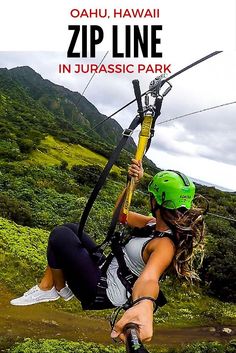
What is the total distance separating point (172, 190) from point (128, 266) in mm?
856

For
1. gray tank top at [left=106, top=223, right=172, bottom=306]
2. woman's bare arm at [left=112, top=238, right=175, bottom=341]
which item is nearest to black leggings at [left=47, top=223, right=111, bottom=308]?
gray tank top at [left=106, top=223, right=172, bottom=306]

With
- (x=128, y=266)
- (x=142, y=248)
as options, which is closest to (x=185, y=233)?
(x=142, y=248)

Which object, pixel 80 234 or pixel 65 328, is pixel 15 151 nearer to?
pixel 65 328

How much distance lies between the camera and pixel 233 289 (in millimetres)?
17250

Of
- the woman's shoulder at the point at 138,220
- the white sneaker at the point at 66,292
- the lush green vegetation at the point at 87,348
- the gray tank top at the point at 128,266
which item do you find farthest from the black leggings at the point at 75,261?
the lush green vegetation at the point at 87,348

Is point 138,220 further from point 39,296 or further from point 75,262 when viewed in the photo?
point 39,296

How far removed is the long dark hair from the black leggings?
91 cm

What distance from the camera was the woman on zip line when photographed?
3963 mm

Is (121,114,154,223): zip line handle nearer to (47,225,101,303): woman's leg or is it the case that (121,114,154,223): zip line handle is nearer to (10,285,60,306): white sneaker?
(47,225,101,303): woman's leg

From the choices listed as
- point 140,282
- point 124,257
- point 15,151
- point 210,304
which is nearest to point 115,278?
point 124,257

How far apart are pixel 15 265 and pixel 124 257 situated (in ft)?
31.9

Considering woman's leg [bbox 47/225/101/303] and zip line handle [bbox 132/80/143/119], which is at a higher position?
zip line handle [bbox 132/80/143/119]

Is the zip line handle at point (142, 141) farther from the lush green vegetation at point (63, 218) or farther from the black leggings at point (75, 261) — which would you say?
the lush green vegetation at point (63, 218)

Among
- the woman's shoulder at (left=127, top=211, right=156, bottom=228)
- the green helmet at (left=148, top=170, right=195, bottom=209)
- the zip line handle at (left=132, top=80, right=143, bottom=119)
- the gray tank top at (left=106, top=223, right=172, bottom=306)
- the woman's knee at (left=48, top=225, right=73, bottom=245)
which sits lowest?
the gray tank top at (left=106, top=223, right=172, bottom=306)
